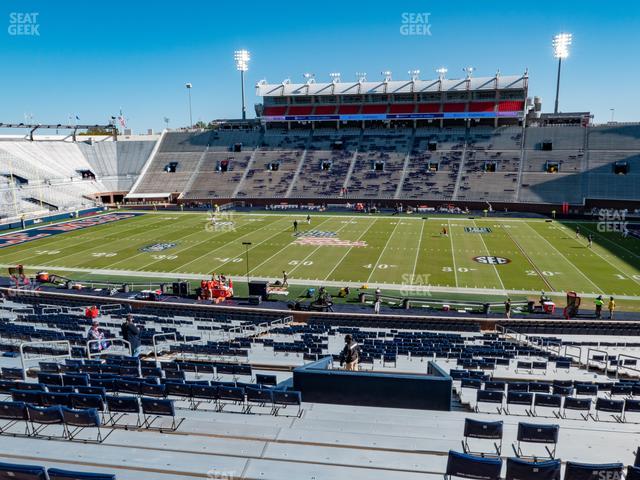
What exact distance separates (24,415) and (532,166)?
71.0 m

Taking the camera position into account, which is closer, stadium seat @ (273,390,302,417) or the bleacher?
the bleacher

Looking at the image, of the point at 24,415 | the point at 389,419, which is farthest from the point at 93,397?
the point at 389,419

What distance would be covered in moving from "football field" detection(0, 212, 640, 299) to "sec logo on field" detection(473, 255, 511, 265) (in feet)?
0.26

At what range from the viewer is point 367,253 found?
39.3 m

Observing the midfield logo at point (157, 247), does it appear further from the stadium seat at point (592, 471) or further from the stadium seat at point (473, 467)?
the stadium seat at point (592, 471)

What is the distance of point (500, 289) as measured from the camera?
2973cm

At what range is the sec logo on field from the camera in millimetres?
35844
